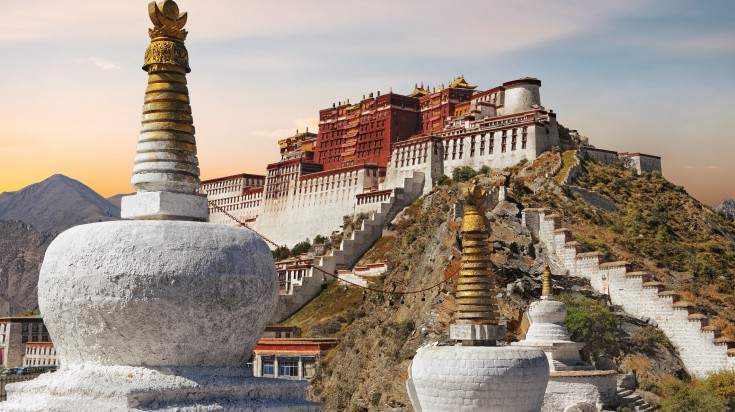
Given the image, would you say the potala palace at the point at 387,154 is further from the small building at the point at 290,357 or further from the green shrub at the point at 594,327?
the green shrub at the point at 594,327

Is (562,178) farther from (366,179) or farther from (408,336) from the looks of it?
(408,336)

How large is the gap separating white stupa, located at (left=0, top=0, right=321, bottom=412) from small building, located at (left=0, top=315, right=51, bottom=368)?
78.1 metres

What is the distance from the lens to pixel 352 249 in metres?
86.2

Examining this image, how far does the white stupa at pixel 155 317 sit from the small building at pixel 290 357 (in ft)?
153

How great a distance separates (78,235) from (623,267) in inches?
1727

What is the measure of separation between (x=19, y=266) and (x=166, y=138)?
184 m

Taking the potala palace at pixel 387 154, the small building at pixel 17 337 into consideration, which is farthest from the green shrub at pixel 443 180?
the small building at pixel 17 337

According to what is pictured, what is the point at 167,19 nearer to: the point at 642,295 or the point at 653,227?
the point at 642,295

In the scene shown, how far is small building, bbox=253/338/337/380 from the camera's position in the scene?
58.9 metres

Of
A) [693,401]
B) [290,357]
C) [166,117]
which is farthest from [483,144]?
[166,117]

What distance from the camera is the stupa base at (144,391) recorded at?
461 inches

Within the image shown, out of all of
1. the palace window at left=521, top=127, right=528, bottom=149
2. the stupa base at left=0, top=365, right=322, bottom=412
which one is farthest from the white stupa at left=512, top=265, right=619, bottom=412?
the palace window at left=521, top=127, right=528, bottom=149

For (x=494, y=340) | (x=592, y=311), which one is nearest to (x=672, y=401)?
(x=592, y=311)

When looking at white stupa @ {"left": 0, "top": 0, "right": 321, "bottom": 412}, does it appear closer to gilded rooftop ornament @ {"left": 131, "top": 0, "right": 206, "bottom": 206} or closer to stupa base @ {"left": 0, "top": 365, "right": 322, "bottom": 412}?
stupa base @ {"left": 0, "top": 365, "right": 322, "bottom": 412}
